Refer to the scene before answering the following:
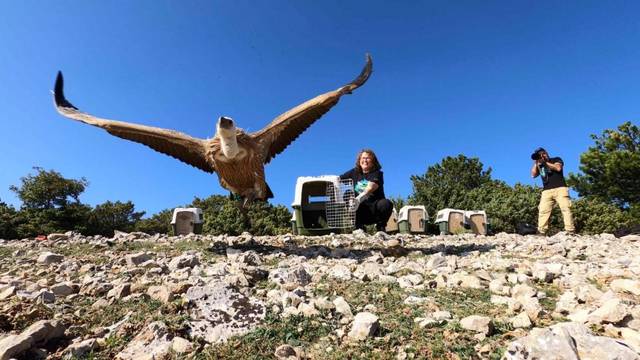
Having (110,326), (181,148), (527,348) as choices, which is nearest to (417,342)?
(527,348)

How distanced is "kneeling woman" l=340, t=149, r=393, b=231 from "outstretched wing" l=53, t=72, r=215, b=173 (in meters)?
2.80

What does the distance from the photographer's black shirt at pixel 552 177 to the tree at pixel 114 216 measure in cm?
2661

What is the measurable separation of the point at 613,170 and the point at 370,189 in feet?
70.2

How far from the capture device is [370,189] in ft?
21.1

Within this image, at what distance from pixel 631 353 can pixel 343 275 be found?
6.85 ft

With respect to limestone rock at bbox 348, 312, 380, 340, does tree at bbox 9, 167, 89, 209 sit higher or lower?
higher

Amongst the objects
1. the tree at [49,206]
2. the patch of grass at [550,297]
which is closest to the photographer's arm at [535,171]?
the patch of grass at [550,297]

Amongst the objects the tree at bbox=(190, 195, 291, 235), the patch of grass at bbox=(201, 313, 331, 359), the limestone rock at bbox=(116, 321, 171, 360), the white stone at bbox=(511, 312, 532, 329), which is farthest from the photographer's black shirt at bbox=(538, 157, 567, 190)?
the tree at bbox=(190, 195, 291, 235)

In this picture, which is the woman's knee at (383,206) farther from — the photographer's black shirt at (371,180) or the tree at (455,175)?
the tree at (455,175)

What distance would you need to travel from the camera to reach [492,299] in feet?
8.11

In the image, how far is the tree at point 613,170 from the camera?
2008 centimetres

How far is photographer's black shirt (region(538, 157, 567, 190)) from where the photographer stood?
837cm

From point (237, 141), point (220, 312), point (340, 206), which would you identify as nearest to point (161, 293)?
point (220, 312)

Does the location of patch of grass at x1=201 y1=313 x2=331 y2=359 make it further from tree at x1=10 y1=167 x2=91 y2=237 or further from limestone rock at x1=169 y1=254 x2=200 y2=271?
tree at x1=10 y1=167 x2=91 y2=237
